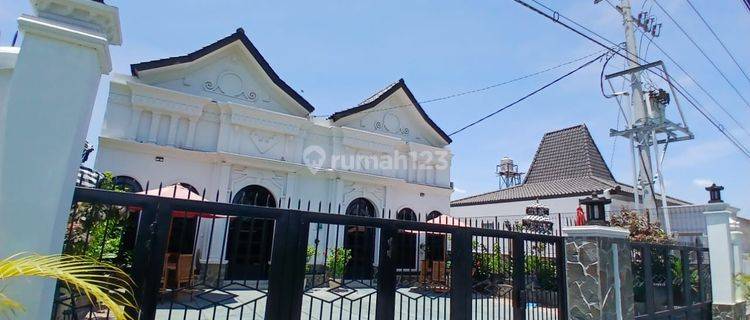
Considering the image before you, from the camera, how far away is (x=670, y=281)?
6.55 metres

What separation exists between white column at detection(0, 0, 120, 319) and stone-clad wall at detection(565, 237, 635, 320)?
17.4 feet

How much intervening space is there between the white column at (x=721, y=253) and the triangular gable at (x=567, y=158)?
30.8 feet

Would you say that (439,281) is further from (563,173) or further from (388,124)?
(563,173)

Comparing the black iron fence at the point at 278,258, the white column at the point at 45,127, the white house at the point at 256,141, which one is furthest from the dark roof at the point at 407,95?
the white column at the point at 45,127

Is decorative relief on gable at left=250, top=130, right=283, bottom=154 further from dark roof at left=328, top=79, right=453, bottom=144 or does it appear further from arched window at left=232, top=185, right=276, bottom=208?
dark roof at left=328, top=79, right=453, bottom=144

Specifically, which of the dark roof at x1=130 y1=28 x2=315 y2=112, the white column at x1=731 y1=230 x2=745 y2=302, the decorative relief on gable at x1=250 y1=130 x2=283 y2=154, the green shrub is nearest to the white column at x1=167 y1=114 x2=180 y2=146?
the dark roof at x1=130 y1=28 x2=315 y2=112

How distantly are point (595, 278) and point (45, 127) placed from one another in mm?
5527

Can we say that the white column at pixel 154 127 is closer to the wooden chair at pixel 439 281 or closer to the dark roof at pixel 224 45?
the dark roof at pixel 224 45

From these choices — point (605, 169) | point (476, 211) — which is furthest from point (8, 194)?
point (605, 169)

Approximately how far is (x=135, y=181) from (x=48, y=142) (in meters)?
8.82

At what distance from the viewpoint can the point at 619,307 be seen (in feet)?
16.5

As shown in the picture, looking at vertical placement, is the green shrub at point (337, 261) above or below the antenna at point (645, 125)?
below

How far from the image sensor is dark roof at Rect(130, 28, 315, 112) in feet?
33.7

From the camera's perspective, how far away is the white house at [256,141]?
1011 centimetres
